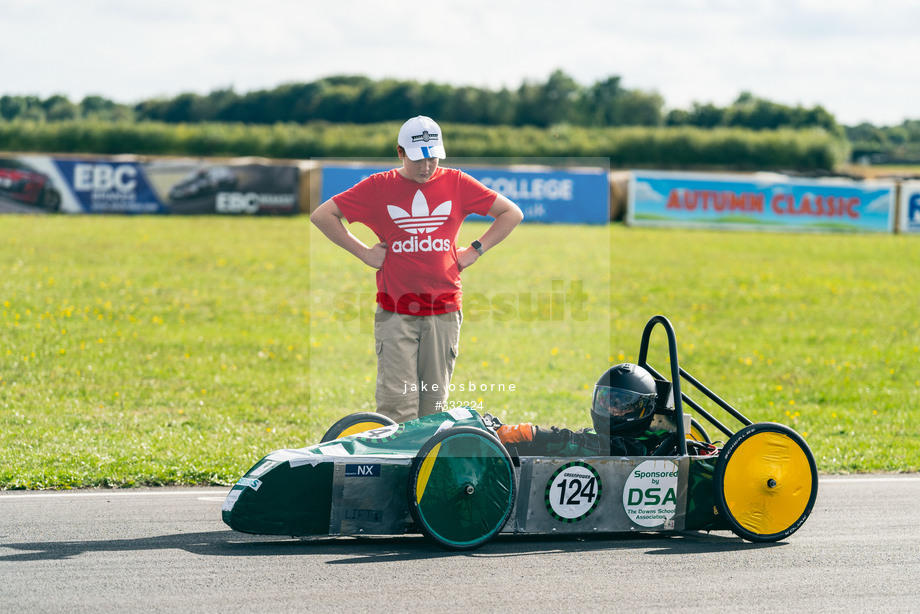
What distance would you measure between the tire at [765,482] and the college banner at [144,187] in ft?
86.5

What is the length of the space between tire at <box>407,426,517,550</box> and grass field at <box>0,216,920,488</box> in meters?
2.23

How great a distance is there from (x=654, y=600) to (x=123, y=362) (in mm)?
8038

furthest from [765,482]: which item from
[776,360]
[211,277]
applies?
[211,277]

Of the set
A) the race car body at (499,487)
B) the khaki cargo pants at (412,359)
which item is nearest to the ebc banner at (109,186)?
the khaki cargo pants at (412,359)

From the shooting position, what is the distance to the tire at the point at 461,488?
5.18 m

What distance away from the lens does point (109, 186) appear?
29.5m

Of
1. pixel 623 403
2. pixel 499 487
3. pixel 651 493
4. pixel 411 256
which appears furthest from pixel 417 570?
pixel 411 256

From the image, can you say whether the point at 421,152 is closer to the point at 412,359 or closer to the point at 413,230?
the point at 413,230

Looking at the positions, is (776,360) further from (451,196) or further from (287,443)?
(451,196)

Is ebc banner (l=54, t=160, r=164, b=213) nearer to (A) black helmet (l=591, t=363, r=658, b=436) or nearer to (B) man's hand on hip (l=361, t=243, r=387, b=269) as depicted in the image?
(B) man's hand on hip (l=361, t=243, r=387, b=269)

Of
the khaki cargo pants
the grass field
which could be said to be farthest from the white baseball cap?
the grass field

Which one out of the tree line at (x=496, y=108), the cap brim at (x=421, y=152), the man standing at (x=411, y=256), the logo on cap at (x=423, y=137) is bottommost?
the man standing at (x=411, y=256)

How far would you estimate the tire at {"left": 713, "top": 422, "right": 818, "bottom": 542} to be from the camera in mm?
5602

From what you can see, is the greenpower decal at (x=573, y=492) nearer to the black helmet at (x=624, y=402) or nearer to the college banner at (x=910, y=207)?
the black helmet at (x=624, y=402)
